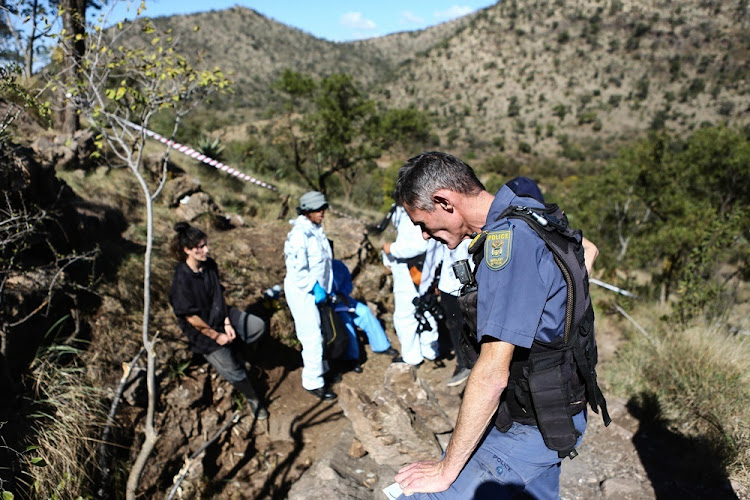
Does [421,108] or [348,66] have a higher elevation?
[348,66]

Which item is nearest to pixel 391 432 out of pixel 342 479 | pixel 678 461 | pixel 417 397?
pixel 417 397

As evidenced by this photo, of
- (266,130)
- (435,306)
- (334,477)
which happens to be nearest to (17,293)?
(334,477)

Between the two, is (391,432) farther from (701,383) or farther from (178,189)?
(178,189)

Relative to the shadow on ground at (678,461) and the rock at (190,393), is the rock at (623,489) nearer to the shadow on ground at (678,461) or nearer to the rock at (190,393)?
the shadow on ground at (678,461)

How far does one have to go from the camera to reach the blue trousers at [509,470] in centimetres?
143

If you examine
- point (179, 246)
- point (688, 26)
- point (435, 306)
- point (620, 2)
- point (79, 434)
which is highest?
point (620, 2)

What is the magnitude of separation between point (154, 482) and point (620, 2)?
6189 cm

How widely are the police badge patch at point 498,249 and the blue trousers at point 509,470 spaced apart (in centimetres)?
64

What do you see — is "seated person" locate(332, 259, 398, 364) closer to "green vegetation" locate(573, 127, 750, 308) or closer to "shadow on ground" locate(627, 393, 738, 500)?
"shadow on ground" locate(627, 393, 738, 500)

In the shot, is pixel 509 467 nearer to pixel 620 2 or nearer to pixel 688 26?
pixel 688 26

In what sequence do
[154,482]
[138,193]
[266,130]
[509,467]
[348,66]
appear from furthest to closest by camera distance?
[348,66] → [266,130] → [138,193] → [154,482] → [509,467]

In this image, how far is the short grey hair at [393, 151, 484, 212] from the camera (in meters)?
1.52

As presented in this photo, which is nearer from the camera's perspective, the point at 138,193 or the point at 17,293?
the point at 17,293

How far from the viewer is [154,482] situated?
304cm
